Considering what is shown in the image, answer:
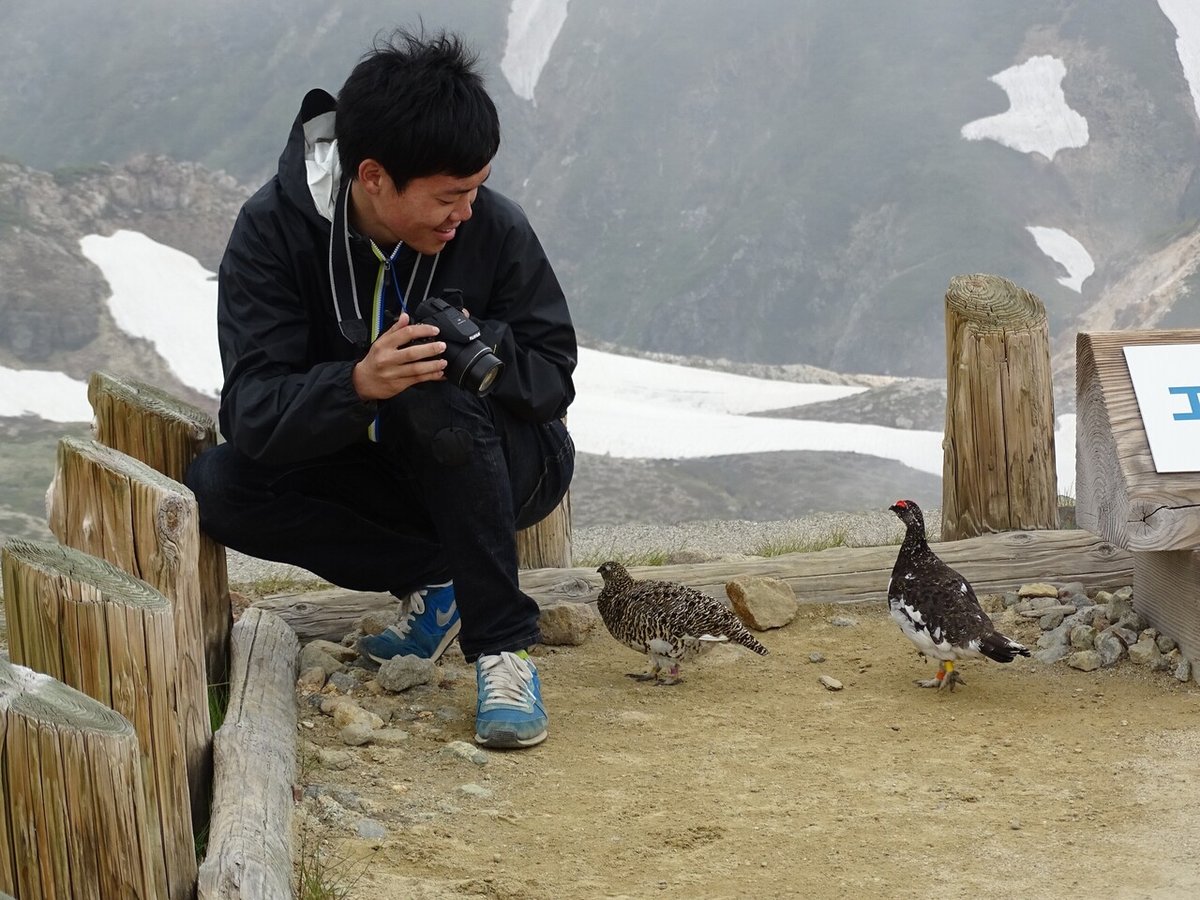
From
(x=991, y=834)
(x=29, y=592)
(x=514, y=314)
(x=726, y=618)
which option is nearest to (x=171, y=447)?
(x=514, y=314)

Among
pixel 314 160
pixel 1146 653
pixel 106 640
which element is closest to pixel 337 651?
pixel 314 160

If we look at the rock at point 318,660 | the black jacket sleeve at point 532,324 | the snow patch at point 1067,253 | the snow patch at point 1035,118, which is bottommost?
the rock at point 318,660

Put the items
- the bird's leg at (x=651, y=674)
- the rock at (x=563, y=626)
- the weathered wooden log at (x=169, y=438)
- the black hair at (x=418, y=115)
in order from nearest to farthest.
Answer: the black hair at (x=418, y=115), the weathered wooden log at (x=169, y=438), the bird's leg at (x=651, y=674), the rock at (x=563, y=626)

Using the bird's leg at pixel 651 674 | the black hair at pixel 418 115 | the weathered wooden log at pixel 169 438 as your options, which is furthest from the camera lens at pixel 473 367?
the bird's leg at pixel 651 674

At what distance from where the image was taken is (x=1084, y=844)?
304 cm

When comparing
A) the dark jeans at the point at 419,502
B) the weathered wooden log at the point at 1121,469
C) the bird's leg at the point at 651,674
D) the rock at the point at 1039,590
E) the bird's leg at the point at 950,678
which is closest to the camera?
the dark jeans at the point at 419,502

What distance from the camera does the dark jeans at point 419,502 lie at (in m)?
3.63

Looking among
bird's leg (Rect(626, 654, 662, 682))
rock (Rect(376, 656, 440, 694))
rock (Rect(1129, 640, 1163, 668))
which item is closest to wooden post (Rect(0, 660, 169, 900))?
rock (Rect(376, 656, 440, 694))

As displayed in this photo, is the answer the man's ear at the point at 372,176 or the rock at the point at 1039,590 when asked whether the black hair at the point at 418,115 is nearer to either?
the man's ear at the point at 372,176

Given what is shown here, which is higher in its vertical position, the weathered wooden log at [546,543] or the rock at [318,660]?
the weathered wooden log at [546,543]

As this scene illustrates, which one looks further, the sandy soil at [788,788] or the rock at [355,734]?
the rock at [355,734]

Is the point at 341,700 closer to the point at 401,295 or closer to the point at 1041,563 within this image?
the point at 401,295

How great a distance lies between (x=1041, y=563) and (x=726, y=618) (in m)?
1.63

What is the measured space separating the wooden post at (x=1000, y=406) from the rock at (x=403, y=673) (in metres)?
2.57
